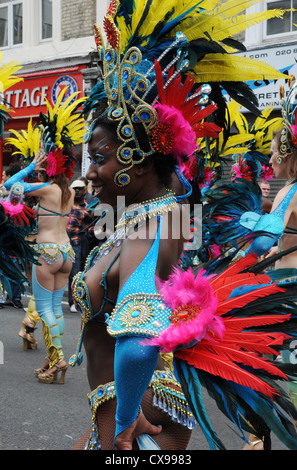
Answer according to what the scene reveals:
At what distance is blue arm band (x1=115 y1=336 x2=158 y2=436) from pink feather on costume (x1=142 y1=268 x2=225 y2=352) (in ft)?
0.11

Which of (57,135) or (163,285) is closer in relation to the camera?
(163,285)

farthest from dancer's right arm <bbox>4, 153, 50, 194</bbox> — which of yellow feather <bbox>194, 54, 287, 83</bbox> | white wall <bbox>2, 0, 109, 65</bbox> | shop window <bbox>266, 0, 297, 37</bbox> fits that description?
white wall <bbox>2, 0, 109, 65</bbox>

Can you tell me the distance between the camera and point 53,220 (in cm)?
583

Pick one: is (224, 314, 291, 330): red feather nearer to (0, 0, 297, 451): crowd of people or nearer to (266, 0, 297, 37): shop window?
(0, 0, 297, 451): crowd of people

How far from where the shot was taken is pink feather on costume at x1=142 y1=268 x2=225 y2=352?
1.47 metres

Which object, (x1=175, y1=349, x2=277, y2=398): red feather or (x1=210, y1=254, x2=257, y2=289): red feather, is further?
(x1=210, y1=254, x2=257, y2=289): red feather

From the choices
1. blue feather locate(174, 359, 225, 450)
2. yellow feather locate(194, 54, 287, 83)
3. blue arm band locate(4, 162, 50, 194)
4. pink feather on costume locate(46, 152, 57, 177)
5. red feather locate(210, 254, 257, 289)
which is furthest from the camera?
pink feather on costume locate(46, 152, 57, 177)

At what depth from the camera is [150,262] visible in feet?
5.39

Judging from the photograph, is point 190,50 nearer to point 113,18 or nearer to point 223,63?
point 223,63

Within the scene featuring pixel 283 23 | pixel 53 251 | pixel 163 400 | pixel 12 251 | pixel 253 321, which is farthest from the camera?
pixel 283 23

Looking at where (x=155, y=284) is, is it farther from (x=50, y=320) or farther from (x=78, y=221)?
(x=78, y=221)

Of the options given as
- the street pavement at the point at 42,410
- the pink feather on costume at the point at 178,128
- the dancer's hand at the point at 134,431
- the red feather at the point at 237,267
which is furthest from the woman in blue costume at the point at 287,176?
the dancer's hand at the point at 134,431

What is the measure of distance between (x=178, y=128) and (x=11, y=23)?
15484 millimetres

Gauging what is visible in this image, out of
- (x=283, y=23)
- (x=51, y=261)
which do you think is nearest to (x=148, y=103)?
(x=51, y=261)
